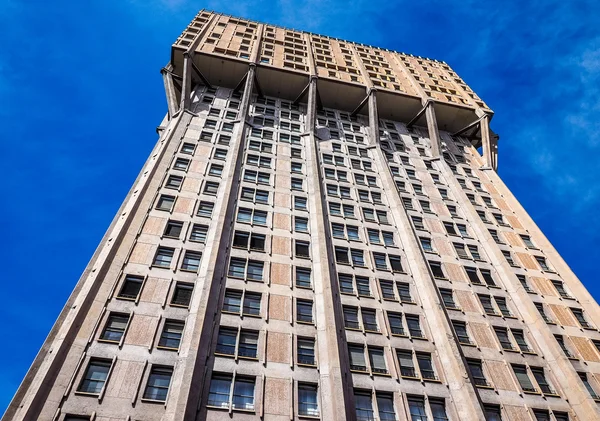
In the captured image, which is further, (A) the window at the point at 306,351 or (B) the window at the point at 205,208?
(B) the window at the point at 205,208

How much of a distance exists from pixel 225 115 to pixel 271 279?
2211 cm

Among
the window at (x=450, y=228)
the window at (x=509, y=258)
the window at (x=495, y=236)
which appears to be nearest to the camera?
the window at (x=509, y=258)

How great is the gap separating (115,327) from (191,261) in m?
5.81

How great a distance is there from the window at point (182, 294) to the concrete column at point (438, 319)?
13.4 metres

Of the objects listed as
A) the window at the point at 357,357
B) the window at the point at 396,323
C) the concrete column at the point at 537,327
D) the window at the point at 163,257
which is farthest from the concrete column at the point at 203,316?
the concrete column at the point at 537,327

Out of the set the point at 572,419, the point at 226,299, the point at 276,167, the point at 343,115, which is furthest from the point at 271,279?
the point at 343,115

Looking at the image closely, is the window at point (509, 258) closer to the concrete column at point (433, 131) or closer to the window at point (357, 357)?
the concrete column at point (433, 131)

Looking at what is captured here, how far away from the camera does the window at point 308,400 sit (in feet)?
64.4

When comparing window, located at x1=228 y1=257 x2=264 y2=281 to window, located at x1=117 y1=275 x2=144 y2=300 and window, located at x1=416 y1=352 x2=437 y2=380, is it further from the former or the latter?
window, located at x1=416 y1=352 x2=437 y2=380

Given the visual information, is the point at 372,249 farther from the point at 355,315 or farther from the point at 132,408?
the point at 132,408

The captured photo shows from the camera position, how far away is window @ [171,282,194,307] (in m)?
22.9

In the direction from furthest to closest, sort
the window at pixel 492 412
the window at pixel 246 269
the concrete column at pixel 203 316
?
the window at pixel 246 269, the window at pixel 492 412, the concrete column at pixel 203 316

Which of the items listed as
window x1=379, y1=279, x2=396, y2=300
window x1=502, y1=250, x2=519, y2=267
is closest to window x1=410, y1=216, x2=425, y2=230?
window x1=502, y1=250, x2=519, y2=267

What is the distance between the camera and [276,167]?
36250 millimetres
